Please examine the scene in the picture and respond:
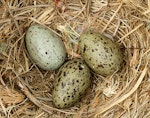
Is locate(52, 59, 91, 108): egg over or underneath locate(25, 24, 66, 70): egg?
underneath

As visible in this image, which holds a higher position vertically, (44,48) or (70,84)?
(44,48)

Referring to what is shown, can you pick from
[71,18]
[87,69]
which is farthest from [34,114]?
[71,18]

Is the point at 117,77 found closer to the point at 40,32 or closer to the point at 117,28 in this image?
the point at 117,28

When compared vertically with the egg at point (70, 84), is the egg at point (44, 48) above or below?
above
